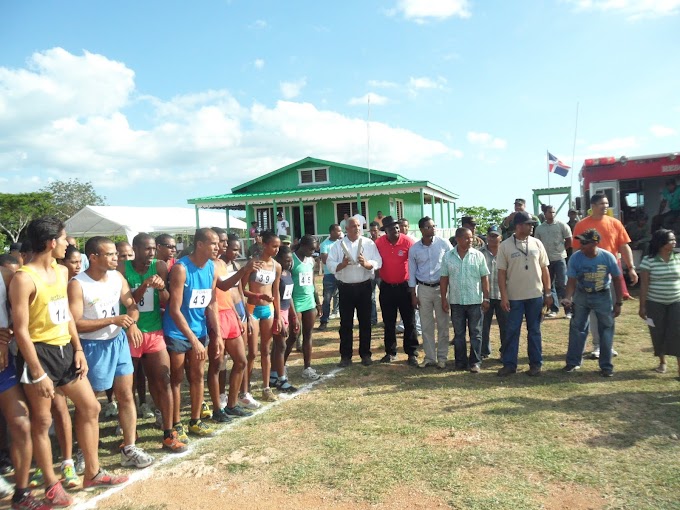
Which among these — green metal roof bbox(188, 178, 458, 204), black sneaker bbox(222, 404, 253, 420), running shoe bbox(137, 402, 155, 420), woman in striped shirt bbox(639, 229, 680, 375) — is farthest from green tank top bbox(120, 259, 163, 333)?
green metal roof bbox(188, 178, 458, 204)

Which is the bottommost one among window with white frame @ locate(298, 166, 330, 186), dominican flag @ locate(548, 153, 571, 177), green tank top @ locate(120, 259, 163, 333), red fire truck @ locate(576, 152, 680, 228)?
green tank top @ locate(120, 259, 163, 333)

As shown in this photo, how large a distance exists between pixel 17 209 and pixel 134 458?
137ft

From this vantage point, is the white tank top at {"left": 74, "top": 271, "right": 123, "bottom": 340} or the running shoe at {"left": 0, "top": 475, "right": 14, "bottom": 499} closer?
the running shoe at {"left": 0, "top": 475, "right": 14, "bottom": 499}

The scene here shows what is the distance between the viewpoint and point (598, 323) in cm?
609

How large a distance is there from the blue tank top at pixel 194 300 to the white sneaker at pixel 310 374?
216cm

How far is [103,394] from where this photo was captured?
629cm

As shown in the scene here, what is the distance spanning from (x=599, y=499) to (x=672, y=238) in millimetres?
3566

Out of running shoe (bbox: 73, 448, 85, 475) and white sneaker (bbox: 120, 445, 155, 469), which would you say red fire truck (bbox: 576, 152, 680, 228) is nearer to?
white sneaker (bbox: 120, 445, 155, 469)

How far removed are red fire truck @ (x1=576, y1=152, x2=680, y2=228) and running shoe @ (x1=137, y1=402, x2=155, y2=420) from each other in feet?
32.8

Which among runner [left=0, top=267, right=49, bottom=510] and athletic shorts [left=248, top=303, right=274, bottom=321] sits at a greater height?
athletic shorts [left=248, top=303, right=274, bottom=321]

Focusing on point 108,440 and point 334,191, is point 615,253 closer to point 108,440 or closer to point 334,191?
point 108,440

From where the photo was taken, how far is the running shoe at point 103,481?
12.2 feet

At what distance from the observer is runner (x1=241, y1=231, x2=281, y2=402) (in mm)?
5477

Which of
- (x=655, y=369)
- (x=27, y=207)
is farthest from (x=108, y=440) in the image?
(x=27, y=207)
